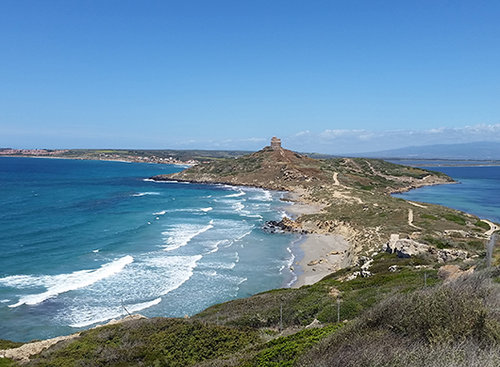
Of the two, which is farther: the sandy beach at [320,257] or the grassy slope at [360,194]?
the grassy slope at [360,194]

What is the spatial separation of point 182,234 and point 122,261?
12382mm

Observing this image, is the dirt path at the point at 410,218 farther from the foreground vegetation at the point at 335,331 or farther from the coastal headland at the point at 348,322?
the foreground vegetation at the point at 335,331

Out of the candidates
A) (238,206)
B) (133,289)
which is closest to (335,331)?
(133,289)

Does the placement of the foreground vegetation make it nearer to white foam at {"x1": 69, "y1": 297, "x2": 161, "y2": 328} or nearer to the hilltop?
white foam at {"x1": 69, "y1": 297, "x2": 161, "y2": 328}

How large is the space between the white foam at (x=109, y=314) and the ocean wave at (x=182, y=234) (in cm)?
1431

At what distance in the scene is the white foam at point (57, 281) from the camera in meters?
27.1

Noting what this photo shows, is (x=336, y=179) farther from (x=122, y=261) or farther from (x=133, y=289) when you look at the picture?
(x=133, y=289)

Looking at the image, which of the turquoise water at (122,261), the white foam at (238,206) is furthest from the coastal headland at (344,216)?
the white foam at (238,206)

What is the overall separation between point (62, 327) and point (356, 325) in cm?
2047

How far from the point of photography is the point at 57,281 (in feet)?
99.2

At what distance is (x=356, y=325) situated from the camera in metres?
9.20

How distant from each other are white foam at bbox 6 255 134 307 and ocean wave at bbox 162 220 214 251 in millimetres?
9114

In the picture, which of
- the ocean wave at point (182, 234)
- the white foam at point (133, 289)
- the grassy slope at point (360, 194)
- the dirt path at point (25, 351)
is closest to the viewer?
the dirt path at point (25, 351)

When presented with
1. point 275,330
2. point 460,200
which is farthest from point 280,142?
point 275,330
